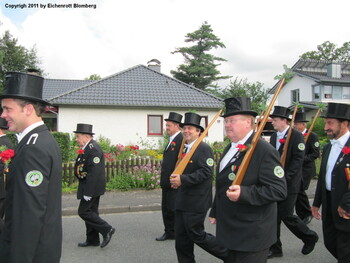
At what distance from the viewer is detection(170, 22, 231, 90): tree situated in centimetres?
4025

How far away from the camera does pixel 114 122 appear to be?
62.6 ft

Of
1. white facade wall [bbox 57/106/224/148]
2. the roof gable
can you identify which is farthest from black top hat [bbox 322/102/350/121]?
the roof gable

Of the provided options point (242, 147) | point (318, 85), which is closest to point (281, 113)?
point (242, 147)

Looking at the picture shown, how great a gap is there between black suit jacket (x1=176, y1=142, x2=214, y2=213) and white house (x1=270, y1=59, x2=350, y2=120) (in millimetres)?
30520

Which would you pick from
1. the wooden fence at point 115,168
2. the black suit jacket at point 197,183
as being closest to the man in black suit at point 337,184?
the black suit jacket at point 197,183

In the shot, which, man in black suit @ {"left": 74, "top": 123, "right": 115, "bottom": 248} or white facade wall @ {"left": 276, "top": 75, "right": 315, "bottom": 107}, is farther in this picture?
white facade wall @ {"left": 276, "top": 75, "right": 315, "bottom": 107}

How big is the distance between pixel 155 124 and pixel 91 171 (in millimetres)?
14634

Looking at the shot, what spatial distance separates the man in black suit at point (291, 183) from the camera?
15.9ft

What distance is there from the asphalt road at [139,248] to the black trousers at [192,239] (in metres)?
0.80

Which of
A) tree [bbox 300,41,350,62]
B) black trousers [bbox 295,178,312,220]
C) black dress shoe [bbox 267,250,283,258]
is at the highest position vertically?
tree [bbox 300,41,350,62]

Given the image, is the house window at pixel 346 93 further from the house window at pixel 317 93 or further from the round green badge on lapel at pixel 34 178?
the round green badge on lapel at pixel 34 178

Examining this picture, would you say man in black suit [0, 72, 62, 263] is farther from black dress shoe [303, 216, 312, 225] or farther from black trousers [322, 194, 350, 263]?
black dress shoe [303, 216, 312, 225]

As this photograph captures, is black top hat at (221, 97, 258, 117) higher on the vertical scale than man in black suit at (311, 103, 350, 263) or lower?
higher

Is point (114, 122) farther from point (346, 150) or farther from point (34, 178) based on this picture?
point (34, 178)
